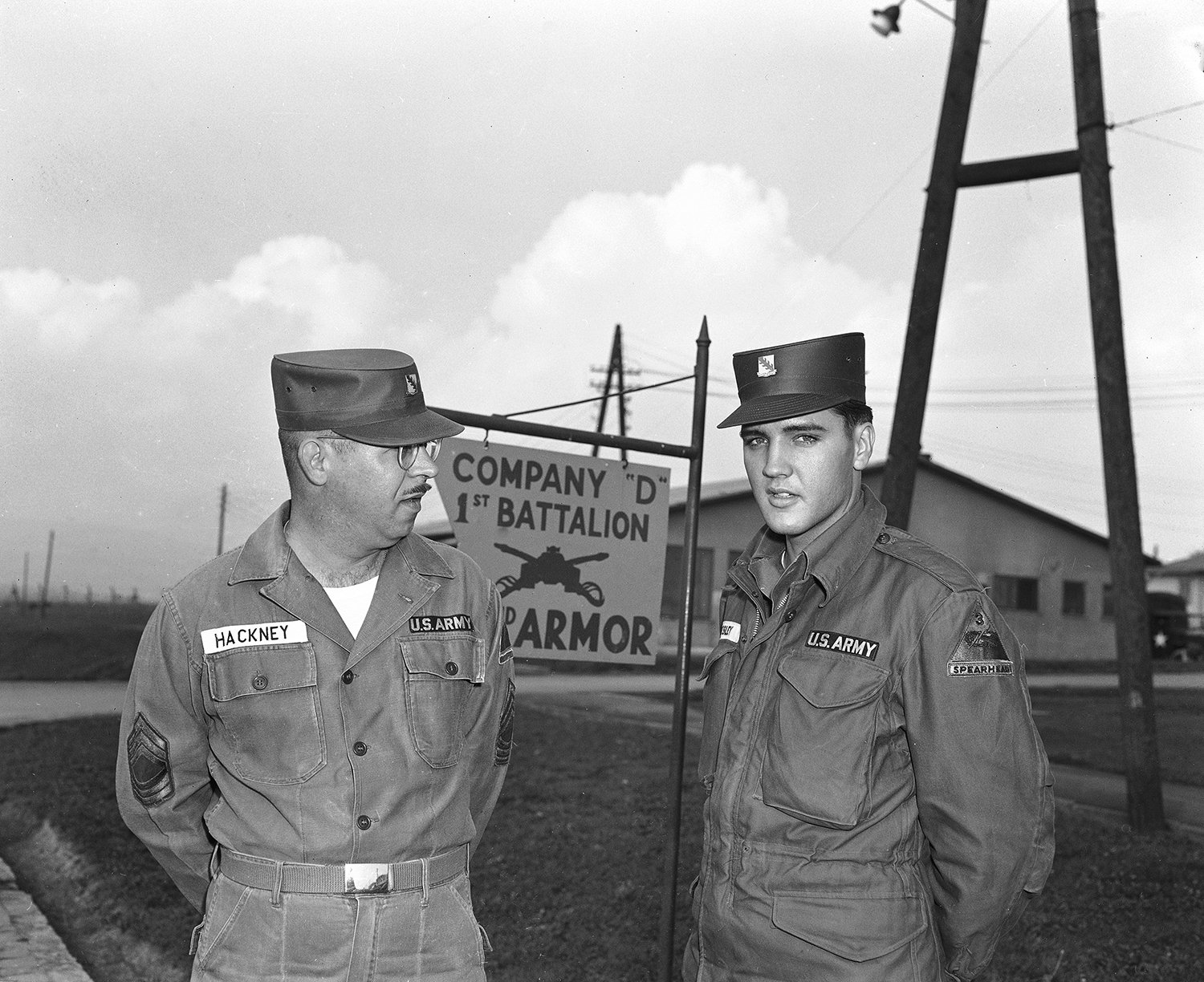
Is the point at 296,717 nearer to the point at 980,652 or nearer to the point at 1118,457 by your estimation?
the point at 980,652

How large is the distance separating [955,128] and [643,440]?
4.70 metres

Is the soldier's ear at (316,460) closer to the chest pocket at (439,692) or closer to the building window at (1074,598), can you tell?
the chest pocket at (439,692)

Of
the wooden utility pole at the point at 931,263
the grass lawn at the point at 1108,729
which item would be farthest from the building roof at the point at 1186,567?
the wooden utility pole at the point at 931,263

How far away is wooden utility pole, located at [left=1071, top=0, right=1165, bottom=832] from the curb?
20.9 ft

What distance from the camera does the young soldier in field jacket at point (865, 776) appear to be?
7.82 ft

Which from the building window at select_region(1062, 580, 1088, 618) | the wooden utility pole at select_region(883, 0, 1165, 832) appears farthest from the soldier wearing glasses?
the building window at select_region(1062, 580, 1088, 618)

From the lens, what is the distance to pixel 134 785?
2.69 metres

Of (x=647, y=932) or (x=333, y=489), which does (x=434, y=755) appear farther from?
(x=647, y=932)

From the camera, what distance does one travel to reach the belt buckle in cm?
245

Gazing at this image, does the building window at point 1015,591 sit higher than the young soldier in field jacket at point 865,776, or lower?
higher

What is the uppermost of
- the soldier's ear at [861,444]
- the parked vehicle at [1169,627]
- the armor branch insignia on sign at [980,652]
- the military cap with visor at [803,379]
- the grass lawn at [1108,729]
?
the parked vehicle at [1169,627]

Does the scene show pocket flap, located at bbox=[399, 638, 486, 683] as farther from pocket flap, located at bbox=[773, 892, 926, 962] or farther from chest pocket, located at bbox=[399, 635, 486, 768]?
pocket flap, located at bbox=[773, 892, 926, 962]

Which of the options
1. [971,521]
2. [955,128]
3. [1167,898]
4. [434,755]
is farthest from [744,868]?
[971,521]

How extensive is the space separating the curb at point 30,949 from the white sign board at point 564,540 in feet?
8.79
